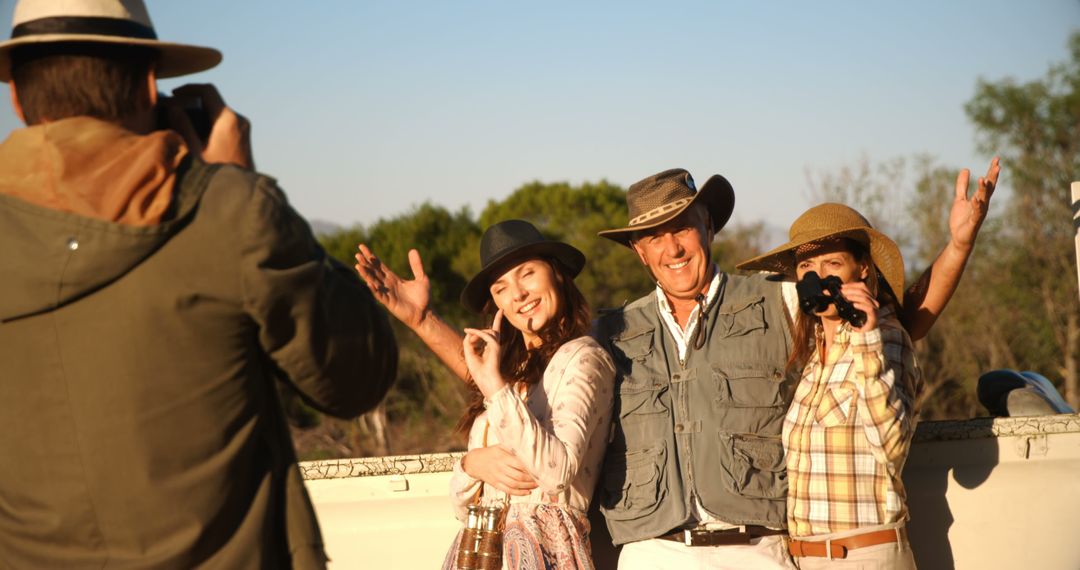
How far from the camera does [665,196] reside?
3.92 meters

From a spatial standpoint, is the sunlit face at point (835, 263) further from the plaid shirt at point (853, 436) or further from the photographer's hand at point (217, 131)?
the photographer's hand at point (217, 131)

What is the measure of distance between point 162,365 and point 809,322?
6.95ft

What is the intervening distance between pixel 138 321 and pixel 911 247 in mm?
25656

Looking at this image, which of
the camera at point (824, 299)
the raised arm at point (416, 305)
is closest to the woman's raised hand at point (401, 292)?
the raised arm at point (416, 305)

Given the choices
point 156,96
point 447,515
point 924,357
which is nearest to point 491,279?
point 447,515

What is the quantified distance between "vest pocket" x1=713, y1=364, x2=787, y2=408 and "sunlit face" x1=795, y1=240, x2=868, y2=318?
0.34 metres

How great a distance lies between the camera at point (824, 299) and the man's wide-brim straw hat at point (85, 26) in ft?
5.76

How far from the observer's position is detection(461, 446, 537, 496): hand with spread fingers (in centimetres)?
342

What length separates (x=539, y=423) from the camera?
3.41 metres

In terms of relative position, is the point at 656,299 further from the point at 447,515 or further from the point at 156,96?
the point at 156,96

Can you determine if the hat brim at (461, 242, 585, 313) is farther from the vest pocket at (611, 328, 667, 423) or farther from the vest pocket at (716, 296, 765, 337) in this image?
the vest pocket at (716, 296, 765, 337)

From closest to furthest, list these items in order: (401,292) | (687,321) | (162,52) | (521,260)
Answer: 1. (162,52)
2. (687,321)
3. (521,260)
4. (401,292)

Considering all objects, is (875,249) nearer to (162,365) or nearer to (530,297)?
(530,297)

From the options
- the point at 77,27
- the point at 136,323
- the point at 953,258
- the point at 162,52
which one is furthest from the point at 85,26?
the point at 953,258
